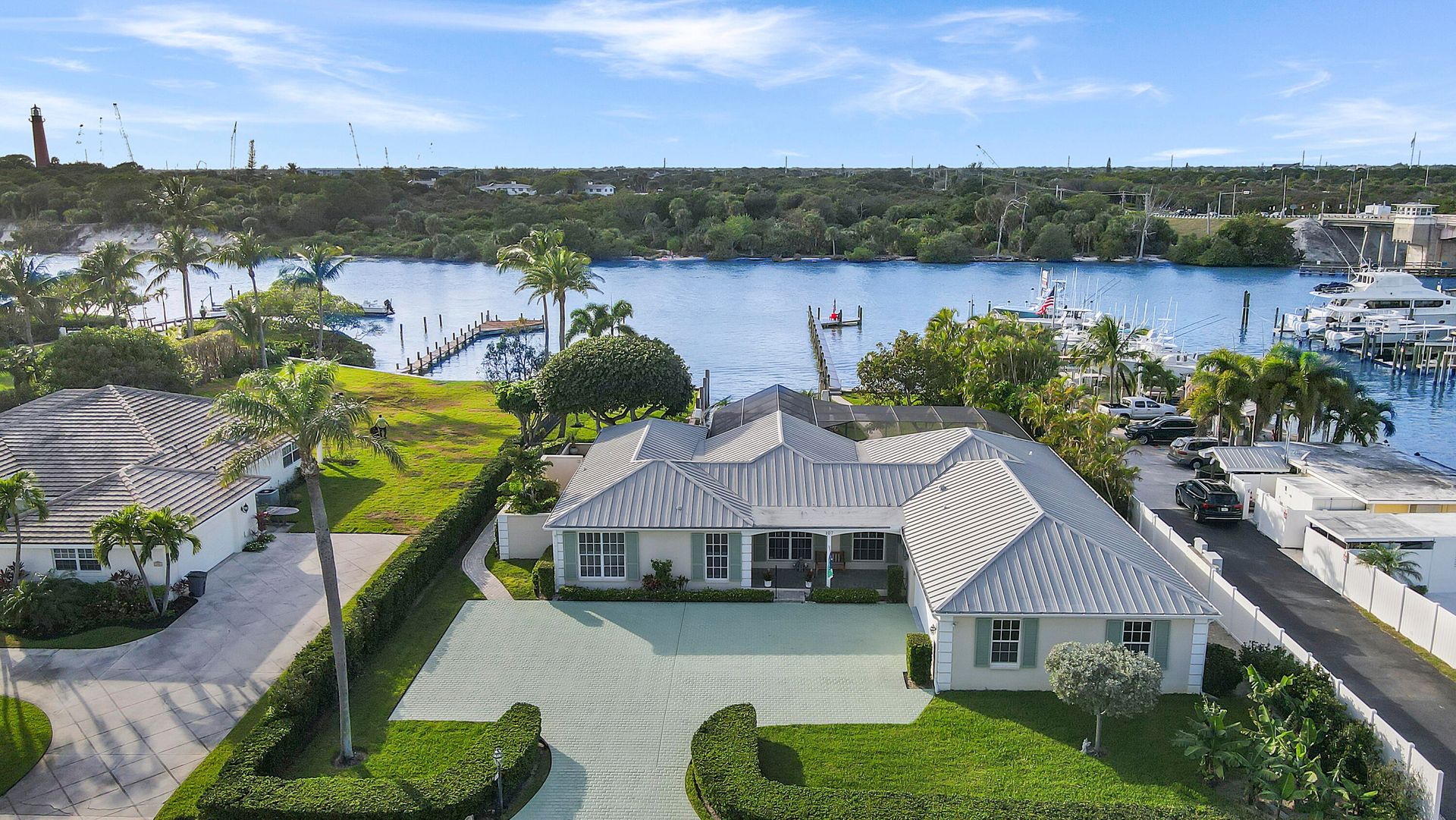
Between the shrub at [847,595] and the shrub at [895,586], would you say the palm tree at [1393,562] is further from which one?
the shrub at [847,595]

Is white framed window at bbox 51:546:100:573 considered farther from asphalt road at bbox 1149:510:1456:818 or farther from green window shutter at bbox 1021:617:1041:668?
asphalt road at bbox 1149:510:1456:818

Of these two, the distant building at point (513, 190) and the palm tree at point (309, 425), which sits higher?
the distant building at point (513, 190)

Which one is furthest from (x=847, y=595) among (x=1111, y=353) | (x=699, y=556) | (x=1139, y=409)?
(x=1139, y=409)

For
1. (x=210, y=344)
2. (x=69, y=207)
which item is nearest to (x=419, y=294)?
(x=210, y=344)

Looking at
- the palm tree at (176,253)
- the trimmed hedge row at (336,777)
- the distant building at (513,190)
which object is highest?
the distant building at (513,190)

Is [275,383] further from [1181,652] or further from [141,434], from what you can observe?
[1181,652]

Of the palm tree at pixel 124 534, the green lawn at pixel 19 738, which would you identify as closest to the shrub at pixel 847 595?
the palm tree at pixel 124 534

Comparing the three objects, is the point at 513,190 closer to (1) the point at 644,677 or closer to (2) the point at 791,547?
(2) the point at 791,547
